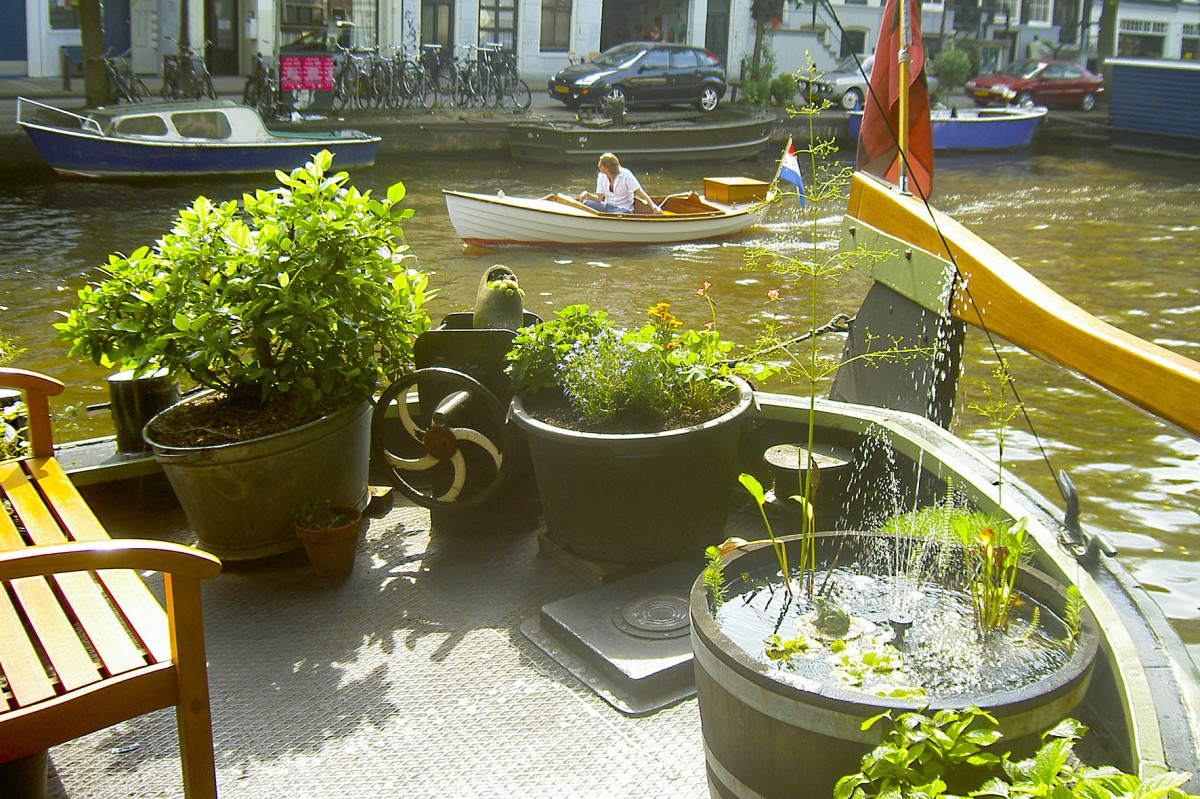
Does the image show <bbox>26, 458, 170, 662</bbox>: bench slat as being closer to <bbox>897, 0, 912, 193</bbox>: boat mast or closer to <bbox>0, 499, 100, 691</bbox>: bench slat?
<bbox>0, 499, 100, 691</bbox>: bench slat

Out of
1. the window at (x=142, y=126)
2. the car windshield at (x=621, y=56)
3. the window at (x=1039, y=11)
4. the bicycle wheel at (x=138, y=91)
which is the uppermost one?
the window at (x=1039, y=11)

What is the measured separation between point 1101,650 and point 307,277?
2.68 metres

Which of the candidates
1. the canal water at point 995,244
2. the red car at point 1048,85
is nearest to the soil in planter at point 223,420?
the canal water at point 995,244

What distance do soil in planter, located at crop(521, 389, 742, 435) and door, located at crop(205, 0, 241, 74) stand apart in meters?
25.0

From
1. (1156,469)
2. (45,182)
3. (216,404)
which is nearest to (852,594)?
(216,404)

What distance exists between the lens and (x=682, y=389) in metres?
3.98

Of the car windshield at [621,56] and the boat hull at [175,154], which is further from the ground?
the car windshield at [621,56]

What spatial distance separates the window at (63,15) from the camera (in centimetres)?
2370

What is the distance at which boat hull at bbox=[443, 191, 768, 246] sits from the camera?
15445 millimetres

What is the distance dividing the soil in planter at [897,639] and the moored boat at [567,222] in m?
12.8

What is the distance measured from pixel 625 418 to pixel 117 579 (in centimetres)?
166

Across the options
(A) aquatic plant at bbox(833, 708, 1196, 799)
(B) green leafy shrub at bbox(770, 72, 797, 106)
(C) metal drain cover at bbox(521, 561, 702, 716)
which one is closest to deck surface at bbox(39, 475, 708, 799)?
(C) metal drain cover at bbox(521, 561, 702, 716)

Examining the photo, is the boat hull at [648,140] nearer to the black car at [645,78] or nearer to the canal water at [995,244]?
the canal water at [995,244]

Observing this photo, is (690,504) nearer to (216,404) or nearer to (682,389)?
(682,389)
